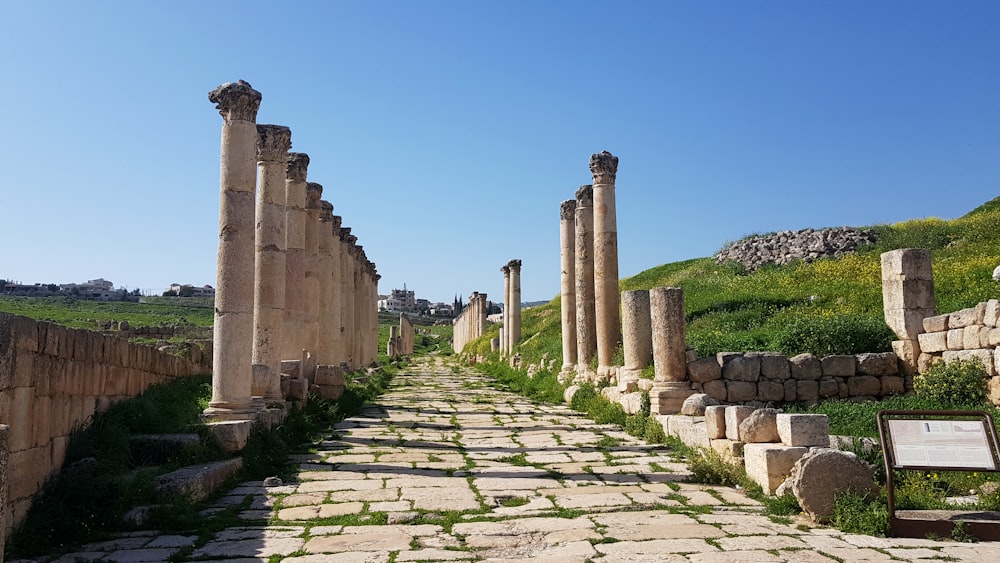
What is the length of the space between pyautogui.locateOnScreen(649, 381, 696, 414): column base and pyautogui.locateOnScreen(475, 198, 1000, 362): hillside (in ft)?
5.55

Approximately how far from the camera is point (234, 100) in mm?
11648

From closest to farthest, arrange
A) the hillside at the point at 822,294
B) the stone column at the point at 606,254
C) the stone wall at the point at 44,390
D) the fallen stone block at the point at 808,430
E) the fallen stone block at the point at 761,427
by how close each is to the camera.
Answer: the stone wall at the point at 44,390
the fallen stone block at the point at 808,430
the fallen stone block at the point at 761,427
the hillside at the point at 822,294
the stone column at the point at 606,254

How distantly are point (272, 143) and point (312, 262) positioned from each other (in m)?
5.76

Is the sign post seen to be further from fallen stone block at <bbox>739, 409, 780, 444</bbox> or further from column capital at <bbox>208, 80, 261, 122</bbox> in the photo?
column capital at <bbox>208, 80, 261, 122</bbox>

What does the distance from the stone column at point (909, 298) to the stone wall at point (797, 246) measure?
1490 centimetres

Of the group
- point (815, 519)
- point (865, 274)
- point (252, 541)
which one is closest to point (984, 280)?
point (865, 274)

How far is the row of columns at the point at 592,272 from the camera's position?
1803cm

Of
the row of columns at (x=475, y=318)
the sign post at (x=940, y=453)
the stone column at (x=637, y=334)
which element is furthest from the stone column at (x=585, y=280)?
the row of columns at (x=475, y=318)

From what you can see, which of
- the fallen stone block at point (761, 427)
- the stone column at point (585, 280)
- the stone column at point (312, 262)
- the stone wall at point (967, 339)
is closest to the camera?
the fallen stone block at point (761, 427)

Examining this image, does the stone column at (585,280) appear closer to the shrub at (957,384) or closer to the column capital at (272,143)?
the column capital at (272,143)

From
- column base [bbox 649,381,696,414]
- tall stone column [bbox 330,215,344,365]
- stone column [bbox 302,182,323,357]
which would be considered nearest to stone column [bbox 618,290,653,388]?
column base [bbox 649,381,696,414]

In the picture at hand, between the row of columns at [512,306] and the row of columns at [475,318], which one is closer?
the row of columns at [512,306]

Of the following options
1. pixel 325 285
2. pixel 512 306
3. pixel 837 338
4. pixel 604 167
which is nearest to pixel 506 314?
pixel 512 306

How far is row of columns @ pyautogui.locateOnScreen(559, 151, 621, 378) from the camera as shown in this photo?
59.2 ft
